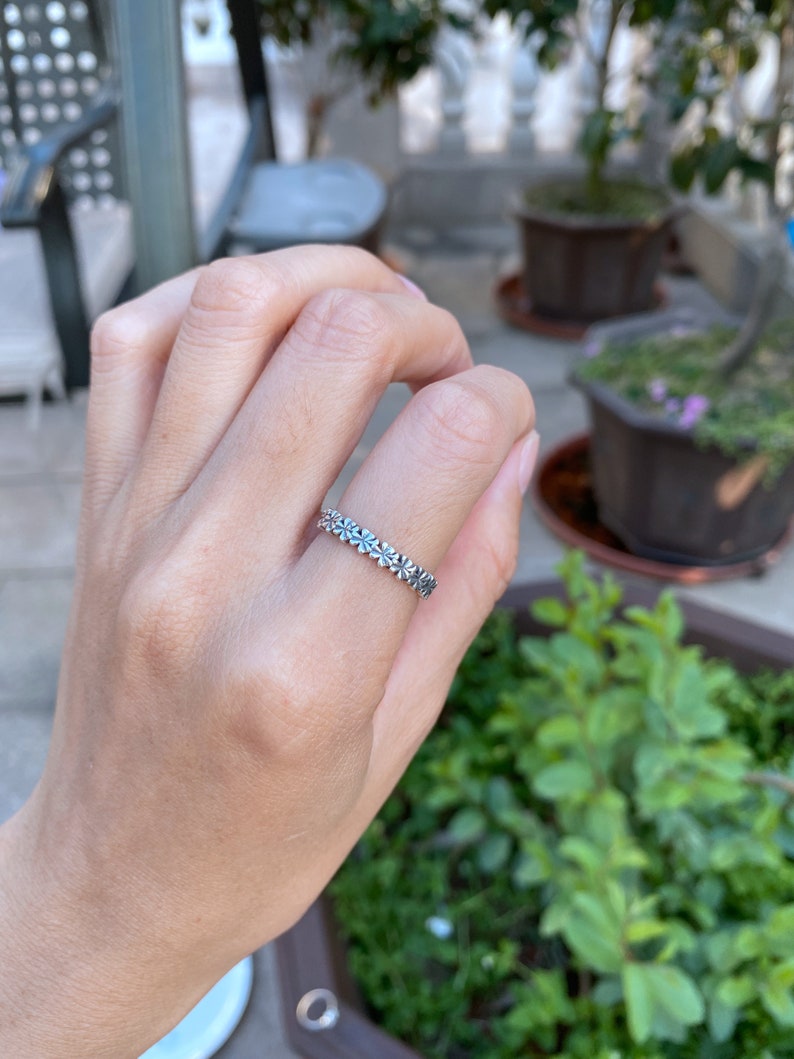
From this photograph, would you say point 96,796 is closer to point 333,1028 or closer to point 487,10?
point 333,1028

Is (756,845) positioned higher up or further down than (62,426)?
higher up

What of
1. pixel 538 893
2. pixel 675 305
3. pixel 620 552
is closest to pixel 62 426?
pixel 620 552

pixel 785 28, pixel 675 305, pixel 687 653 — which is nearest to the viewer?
pixel 687 653

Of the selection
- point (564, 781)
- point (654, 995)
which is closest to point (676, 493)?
point (564, 781)

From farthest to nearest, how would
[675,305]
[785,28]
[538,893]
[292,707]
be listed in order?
[675,305] → [785,28] → [538,893] → [292,707]

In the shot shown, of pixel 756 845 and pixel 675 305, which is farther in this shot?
pixel 675 305

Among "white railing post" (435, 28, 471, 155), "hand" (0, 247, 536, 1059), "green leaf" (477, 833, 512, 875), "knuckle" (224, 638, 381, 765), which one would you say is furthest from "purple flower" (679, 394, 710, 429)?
"white railing post" (435, 28, 471, 155)

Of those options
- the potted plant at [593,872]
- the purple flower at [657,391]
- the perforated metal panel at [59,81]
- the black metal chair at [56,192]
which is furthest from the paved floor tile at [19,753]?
the perforated metal panel at [59,81]

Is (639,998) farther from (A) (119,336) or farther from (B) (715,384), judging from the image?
(B) (715,384)
